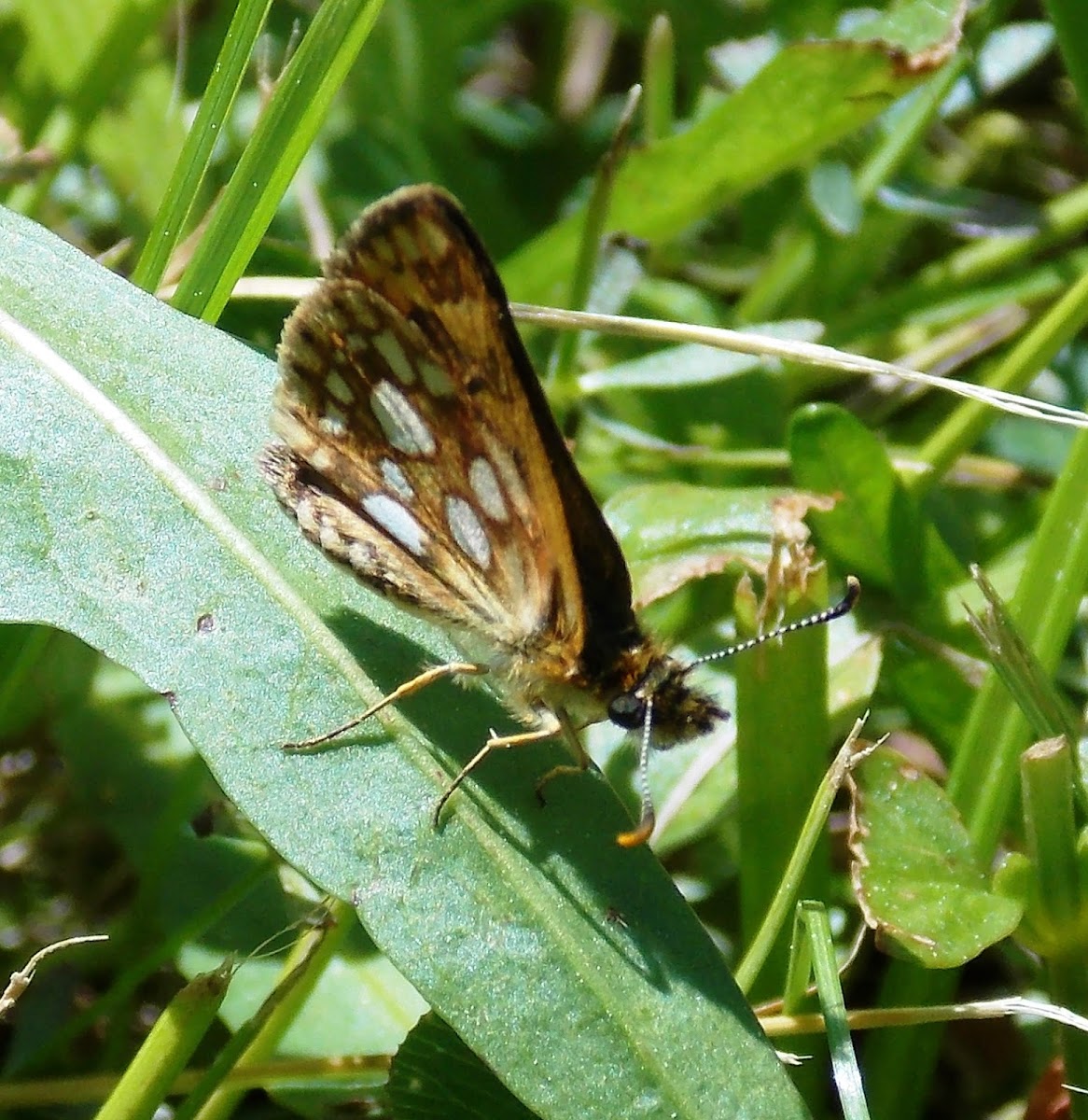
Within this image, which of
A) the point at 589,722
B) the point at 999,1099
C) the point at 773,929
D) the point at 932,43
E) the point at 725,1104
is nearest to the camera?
the point at 725,1104

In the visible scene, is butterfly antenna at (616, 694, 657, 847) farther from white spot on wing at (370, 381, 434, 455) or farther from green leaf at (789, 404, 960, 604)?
green leaf at (789, 404, 960, 604)

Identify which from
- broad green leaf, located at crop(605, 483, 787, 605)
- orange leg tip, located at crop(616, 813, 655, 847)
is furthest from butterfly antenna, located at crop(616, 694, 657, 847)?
broad green leaf, located at crop(605, 483, 787, 605)

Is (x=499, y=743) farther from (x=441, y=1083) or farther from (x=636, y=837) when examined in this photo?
(x=441, y=1083)

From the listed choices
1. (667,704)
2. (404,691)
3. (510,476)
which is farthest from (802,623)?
(404,691)

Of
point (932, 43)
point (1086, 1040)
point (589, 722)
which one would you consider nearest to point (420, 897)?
point (589, 722)

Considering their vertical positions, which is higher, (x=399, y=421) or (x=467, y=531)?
(x=399, y=421)

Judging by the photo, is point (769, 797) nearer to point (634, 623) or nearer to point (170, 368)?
point (634, 623)

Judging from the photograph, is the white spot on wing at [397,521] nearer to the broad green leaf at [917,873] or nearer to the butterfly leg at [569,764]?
the butterfly leg at [569,764]
